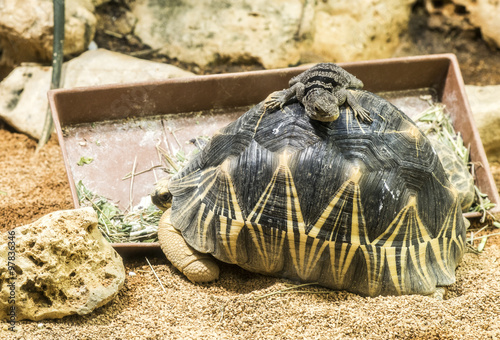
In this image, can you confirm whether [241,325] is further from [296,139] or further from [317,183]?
[296,139]

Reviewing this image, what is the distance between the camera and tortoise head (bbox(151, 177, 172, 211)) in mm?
3896

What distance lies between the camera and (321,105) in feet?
10.2

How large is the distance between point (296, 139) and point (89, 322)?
165 cm

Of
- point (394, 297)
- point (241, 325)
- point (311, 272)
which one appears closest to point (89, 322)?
point (241, 325)

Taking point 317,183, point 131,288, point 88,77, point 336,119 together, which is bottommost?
point 131,288

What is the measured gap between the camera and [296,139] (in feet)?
10.7

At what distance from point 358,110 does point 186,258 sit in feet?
4.87

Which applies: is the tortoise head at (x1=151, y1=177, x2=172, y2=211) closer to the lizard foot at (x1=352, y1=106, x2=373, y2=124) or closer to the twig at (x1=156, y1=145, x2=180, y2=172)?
the twig at (x1=156, y1=145, x2=180, y2=172)

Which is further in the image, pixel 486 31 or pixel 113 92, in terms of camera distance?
pixel 486 31

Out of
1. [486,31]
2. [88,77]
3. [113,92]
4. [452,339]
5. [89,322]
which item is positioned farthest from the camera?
[486,31]

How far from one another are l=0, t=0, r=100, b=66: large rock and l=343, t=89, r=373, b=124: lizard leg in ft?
12.1

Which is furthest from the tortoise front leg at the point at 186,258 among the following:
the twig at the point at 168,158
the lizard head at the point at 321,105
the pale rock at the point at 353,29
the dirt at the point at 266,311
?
the pale rock at the point at 353,29

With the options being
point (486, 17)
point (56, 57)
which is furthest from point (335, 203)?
point (486, 17)

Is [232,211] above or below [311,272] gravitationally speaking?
above
